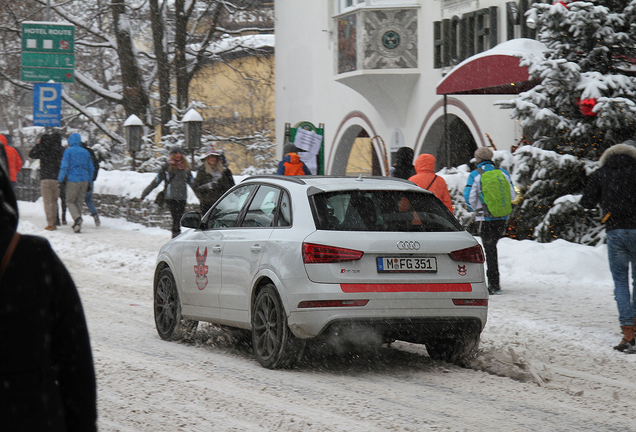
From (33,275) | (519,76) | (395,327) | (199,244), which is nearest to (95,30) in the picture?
(519,76)

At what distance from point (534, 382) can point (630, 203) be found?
203 cm

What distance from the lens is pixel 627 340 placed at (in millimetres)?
7766

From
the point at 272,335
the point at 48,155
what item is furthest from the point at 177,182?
the point at 272,335

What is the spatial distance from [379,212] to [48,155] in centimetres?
1417

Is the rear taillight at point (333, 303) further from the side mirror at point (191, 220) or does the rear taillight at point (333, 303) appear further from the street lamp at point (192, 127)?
the street lamp at point (192, 127)

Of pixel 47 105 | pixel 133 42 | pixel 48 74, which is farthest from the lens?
pixel 133 42

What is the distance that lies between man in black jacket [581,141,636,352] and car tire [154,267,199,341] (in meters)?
3.73

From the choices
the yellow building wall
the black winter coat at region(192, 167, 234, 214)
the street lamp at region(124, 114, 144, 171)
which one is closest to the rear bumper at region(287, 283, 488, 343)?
the black winter coat at region(192, 167, 234, 214)

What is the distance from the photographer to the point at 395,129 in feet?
79.7

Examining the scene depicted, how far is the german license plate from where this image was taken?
6461 millimetres

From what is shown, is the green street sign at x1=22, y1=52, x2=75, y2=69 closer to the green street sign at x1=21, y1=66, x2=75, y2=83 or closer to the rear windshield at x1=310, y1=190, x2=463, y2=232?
the green street sign at x1=21, y1=66, x2=75, y2=83

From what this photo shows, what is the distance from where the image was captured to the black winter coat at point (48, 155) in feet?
63.4

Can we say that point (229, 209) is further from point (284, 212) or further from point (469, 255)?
point (469, 255)

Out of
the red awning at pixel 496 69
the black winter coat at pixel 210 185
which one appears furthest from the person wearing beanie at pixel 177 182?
the red awning at pixel 496 69
